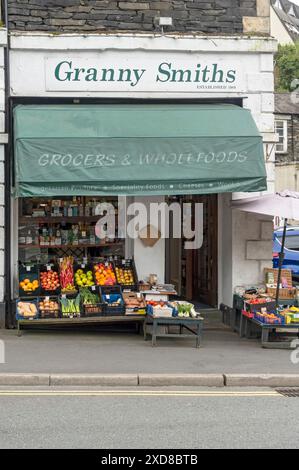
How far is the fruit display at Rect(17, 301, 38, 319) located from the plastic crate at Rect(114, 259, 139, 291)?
1.56 metres

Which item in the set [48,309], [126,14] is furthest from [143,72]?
[48,309]

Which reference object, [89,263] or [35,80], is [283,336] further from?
[35,80]

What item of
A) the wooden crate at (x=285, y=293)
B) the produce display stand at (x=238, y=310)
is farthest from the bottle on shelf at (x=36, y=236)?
Answer: the wooden crate at (x=285, y=293)

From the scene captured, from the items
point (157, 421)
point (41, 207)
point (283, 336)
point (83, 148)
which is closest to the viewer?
point (157, 421)

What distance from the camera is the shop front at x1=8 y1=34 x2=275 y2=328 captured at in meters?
10.3

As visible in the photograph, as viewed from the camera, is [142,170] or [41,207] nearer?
[142,170]

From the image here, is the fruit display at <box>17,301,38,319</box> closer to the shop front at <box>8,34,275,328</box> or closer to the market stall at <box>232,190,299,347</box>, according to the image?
the shop front at <box>8,34,275,328</box>

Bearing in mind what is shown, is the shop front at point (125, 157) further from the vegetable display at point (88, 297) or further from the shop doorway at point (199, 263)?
the shop doorway at point (199, 263)

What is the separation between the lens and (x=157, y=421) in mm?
6668

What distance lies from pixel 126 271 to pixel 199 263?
284 cm

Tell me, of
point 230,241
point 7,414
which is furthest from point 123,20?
point 7,414

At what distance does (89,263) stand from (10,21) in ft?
14.2

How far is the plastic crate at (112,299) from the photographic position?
11.1 meters

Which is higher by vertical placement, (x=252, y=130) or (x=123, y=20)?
(x=123, y=20)
